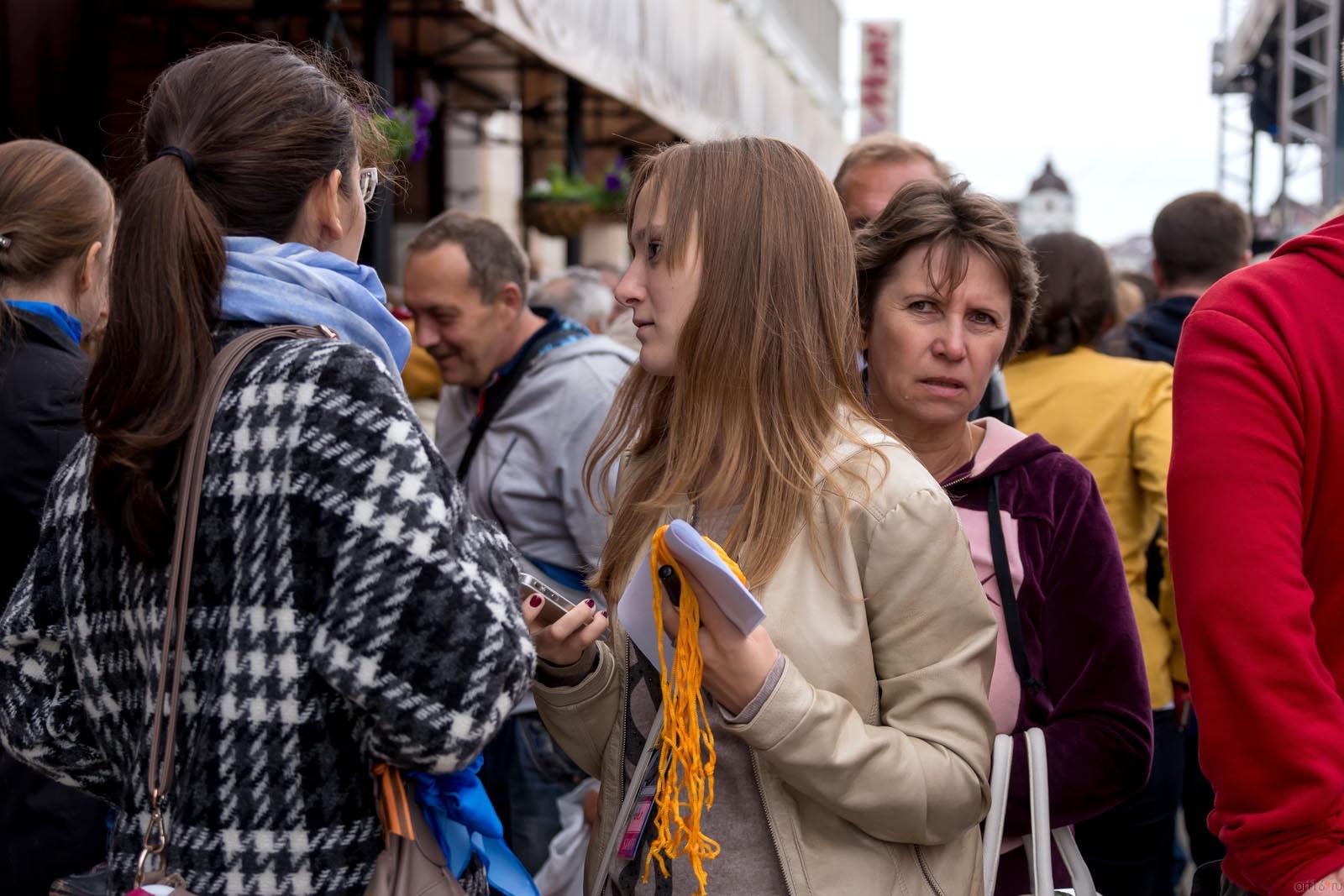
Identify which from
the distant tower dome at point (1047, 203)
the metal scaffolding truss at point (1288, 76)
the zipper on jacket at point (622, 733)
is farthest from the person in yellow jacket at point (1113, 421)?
the distant tower dome at point (1047, 203)

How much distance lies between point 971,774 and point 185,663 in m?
1.03

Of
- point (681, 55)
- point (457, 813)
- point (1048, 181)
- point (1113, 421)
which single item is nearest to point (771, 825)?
point (457, 813)

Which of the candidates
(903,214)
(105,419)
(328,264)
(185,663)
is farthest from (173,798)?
(903,214)

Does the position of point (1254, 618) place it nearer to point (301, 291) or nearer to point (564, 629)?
point (564, 629)

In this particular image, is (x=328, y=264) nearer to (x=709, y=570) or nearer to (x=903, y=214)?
(x=709, y=570)

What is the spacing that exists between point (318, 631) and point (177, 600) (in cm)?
17

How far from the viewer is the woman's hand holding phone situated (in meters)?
1.91

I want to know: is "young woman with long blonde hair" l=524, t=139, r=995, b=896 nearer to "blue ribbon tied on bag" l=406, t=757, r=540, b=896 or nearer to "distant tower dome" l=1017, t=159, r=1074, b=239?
"blue ribbon tied on bag" l=406, t=757, r=540, b=896

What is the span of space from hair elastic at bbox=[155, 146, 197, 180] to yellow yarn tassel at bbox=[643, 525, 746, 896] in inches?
29.3

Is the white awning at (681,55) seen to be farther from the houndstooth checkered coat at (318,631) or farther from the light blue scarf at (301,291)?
the houndstooth checkered coat at (318,631)

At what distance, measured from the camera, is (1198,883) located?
1863mm

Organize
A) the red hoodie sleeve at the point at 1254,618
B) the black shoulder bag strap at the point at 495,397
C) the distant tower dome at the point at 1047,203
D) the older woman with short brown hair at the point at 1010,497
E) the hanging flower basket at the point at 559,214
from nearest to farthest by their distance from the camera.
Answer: the red hoodie sleeve at the point at 1254,618 → the older woman with short brown hair at the point at 1010,497 → the black shoulder bag strap at the point at 495,397 → the hanging flower basket at the point at 559,214 → the distant tower dome at the point at 1047,203

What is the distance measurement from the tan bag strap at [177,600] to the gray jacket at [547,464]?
212cm

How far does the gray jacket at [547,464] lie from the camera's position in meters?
3.76
